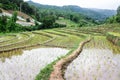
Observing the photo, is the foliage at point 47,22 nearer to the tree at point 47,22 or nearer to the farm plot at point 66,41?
the tree at point 47,22

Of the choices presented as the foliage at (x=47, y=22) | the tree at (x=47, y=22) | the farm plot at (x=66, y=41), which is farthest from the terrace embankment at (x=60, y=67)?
the tree at (x=47, y=22)

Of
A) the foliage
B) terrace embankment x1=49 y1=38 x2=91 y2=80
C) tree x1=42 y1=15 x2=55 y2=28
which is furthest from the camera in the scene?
tree x1=42 y1=15 x2=55 y2=28

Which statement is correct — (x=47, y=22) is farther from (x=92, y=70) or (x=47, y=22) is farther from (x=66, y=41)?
(x=92, y=70)

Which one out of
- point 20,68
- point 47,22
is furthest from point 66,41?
point 47,22

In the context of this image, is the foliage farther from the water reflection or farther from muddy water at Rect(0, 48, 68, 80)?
the water reflection

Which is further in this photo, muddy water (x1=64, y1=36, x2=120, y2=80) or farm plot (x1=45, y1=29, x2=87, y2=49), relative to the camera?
farm plot (x1=45, y1=29, x2=87, y2=49)


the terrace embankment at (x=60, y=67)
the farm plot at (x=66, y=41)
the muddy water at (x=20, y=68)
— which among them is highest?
the terrace embankment at (x=60, y=67)

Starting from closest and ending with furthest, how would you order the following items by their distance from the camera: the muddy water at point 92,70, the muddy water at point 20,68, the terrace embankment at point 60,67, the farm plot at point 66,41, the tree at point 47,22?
the terrace embankment at point 60,67
the muddy water at point 92,70
the muddy water at point 20,68
the farm plot at point 66,41
the tree at point 47,22

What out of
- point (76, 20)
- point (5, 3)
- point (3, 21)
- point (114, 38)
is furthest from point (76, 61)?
point (76, 20)

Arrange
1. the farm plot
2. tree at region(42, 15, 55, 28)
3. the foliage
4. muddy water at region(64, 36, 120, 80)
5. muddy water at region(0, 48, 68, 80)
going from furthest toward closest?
tree at region(42, 15, 55, 28) < the foliage < the farm plot < muddy water at region(0, 48, 68, 80) < muddy water at region(64, 36, 120, 80)

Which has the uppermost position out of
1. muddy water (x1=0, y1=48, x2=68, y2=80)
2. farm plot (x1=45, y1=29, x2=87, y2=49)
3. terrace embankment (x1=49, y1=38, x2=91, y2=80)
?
terrace embankment (x1=49, y1=38, x2=91, y2=80)

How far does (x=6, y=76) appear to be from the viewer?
28.6 ft

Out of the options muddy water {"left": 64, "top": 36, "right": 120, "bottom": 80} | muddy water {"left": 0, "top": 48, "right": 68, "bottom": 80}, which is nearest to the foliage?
muddy water {"left": 0, "top": 48, "right": 68, "bottom": 80}

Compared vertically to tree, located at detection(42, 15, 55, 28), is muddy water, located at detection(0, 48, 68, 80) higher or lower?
higher
